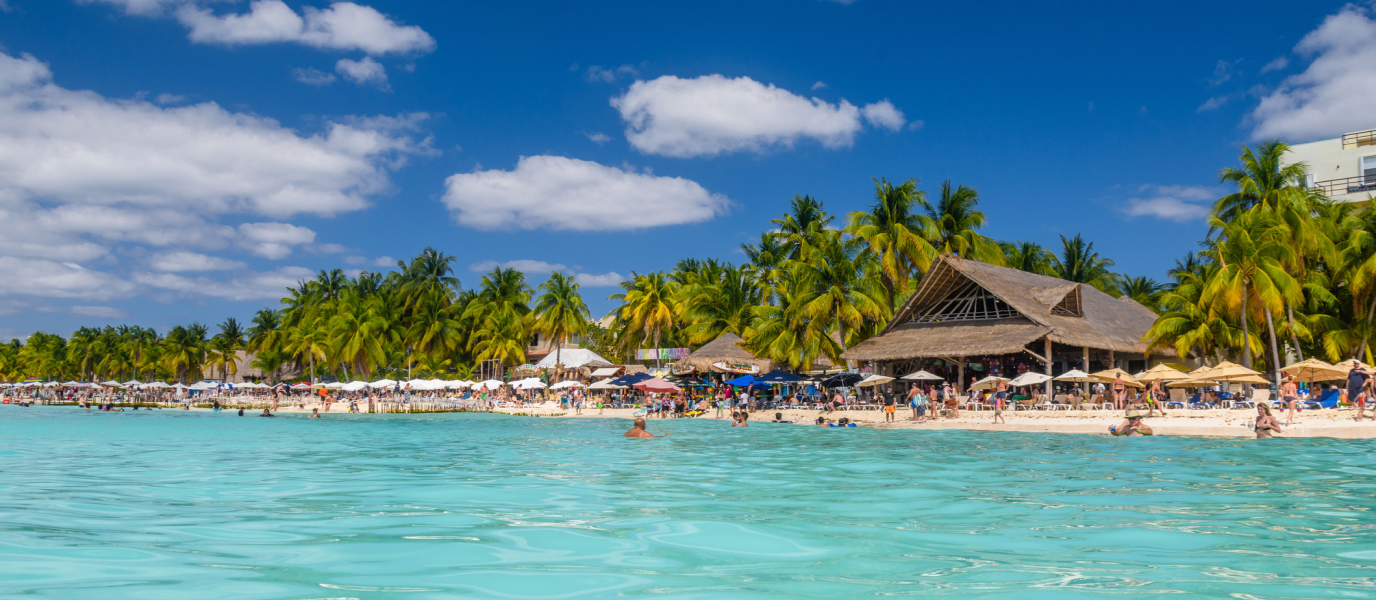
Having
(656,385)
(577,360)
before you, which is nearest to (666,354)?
(577,360)

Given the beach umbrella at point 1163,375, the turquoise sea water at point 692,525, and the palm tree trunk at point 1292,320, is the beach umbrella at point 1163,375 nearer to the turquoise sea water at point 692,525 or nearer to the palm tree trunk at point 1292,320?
the palm tree trunk at point 1292,320

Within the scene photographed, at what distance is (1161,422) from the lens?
20.9 m

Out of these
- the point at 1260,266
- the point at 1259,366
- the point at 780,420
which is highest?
the point at 1260,266

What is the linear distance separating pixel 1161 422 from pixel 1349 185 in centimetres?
2714

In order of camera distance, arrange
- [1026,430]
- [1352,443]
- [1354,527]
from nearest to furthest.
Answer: [1354,527] → [1352,443] → [1026,430]

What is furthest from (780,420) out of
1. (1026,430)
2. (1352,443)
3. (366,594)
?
(366,594)

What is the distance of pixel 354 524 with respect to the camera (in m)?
7.64

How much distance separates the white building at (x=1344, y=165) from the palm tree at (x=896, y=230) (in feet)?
58.7

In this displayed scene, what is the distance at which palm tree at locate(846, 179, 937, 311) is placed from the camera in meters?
36.2

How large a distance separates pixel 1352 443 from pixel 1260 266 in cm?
1235

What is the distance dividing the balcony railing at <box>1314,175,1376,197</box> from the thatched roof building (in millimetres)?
25518

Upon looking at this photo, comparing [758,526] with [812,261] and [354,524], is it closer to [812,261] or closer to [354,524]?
[354,524]

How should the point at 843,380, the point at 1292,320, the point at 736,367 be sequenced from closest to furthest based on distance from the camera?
the point at 1292,320, the point at 843,380, the point at 736,367

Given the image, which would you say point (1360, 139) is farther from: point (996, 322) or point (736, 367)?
point (736, 367)
